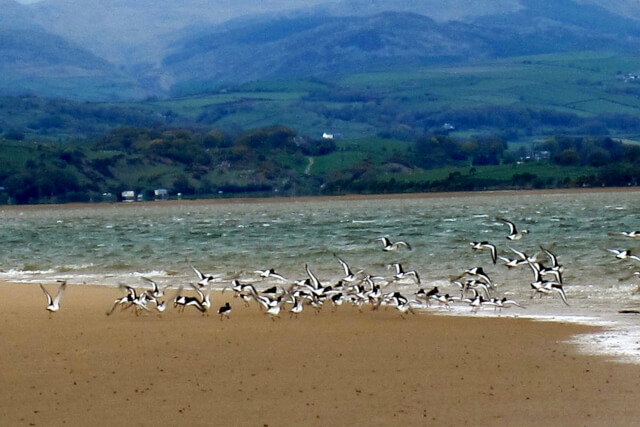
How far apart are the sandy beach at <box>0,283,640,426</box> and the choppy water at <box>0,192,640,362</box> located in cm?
243

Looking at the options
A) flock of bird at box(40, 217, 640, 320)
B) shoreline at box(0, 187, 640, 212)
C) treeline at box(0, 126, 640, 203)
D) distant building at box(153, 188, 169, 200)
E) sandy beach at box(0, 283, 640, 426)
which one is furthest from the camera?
distant building at box(153, 188, 169, 200)

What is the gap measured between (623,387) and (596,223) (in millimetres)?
45039

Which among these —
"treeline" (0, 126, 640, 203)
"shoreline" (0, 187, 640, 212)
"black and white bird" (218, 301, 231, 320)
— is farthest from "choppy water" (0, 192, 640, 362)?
"treeline" (0, 126, 640, 203)

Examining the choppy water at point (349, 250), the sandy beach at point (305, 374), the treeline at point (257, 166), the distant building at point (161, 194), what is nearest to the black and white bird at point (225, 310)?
the sandy beach at point (305, 374)

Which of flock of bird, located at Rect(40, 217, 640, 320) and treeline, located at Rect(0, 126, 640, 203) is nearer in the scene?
flock of bird, located at Rect(40, 217, 640, 320)

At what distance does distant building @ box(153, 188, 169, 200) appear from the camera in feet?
473

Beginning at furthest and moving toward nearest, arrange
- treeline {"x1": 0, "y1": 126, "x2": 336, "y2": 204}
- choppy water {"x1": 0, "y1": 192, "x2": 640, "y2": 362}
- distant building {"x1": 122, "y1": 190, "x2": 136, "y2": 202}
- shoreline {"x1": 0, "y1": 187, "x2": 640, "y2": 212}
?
treeline {"x1": 0, "y1": 126, "x2": 336, "y2": 204}, distant building {"x1": 122, "y1": 190, "x2": 136, "y2": 202}, shoreline {"x1": 0, "y1": 187, "x2": 640, "y2": 212}, choppy water {"x1": 0, "y1": 192, "x2": 640, "y2": 362}

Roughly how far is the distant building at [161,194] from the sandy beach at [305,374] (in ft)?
390

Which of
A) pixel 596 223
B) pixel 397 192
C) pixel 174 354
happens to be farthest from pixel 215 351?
pixel 397 192

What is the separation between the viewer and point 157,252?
5097 centimetres

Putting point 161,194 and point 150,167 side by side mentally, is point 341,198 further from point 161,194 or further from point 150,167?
point 150,167

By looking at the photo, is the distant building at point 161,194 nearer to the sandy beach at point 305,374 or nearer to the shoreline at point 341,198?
the shoreline at point 341,198

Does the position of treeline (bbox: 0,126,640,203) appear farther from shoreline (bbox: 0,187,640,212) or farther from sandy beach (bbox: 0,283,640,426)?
sandy beach (bbox: 0,283,640,426)

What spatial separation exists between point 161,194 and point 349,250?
99.5 metres
